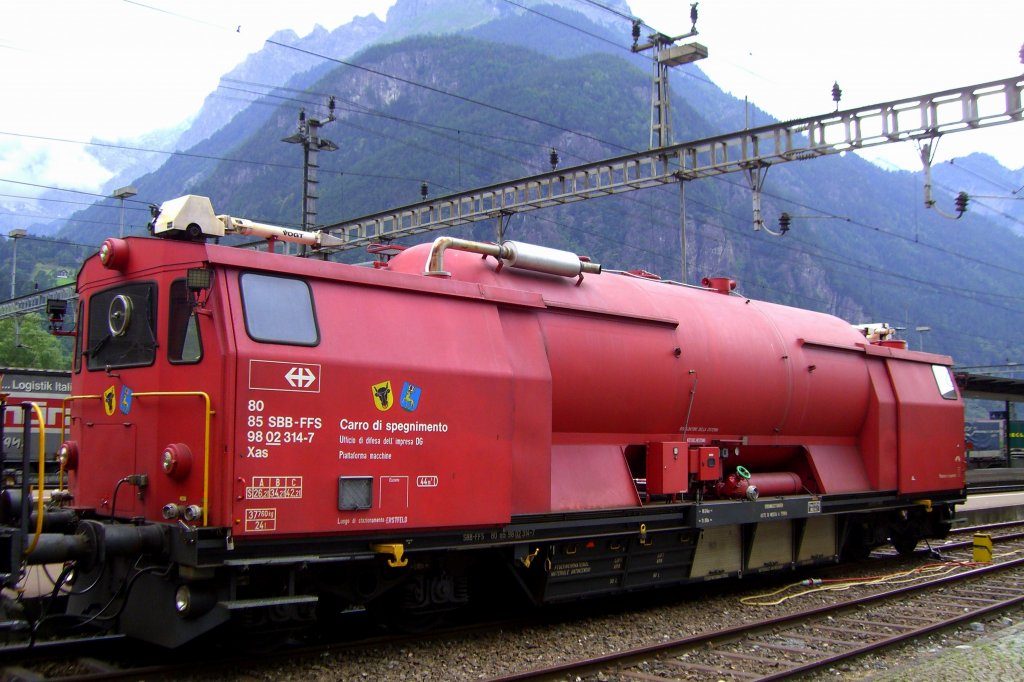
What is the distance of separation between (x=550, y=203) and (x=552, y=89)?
11252cm

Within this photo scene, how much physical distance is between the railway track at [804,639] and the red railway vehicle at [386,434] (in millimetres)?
1290

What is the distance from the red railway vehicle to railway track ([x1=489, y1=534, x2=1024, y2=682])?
1290 millimetres

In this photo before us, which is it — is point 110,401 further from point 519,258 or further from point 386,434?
point 519,258

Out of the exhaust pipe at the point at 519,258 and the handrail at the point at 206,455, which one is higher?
the exhaust pipe at the point at 519,258

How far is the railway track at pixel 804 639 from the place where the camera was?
26.1 ft

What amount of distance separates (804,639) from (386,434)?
5167 millimetres

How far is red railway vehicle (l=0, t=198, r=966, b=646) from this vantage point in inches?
268

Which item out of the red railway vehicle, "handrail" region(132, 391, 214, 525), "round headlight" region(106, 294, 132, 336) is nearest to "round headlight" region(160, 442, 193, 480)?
the red railway vehicle

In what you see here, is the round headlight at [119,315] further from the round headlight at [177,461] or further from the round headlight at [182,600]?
the round headlight at [182,600]

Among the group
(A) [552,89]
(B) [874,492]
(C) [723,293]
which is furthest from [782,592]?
(A) [552,89]

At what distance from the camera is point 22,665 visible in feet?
24.0

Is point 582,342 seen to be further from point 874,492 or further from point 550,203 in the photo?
point 550,203

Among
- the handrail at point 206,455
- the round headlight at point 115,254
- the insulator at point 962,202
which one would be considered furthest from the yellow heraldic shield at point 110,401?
the insulator at point 962,202

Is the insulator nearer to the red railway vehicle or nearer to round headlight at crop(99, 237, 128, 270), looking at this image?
the red railway vehicle
